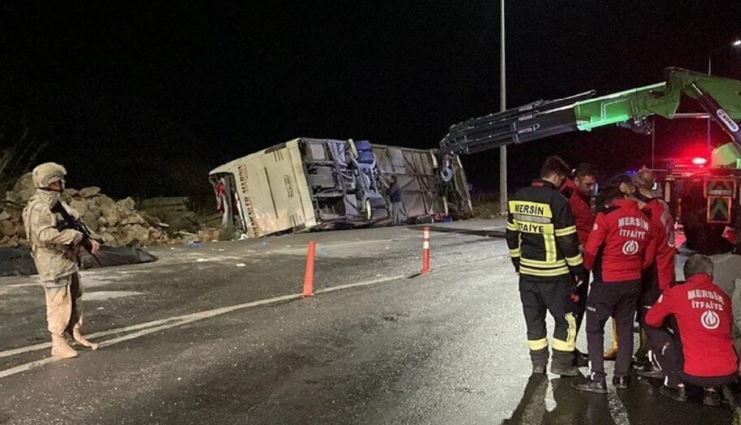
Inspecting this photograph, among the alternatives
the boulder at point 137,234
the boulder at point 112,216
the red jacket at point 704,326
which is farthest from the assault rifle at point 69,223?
the boulder at point 112,216

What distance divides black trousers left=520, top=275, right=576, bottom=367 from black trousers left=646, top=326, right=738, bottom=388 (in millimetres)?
623

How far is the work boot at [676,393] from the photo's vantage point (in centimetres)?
490

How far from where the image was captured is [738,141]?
890cm

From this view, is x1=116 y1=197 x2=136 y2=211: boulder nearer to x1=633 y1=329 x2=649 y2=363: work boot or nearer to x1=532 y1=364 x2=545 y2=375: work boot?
x1=532 y1=364 x2=545 y2=375: work boot

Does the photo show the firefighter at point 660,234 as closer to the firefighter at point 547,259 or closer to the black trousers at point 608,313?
the black trousers at point 608,313

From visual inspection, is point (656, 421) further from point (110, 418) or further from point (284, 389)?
point (110, 418)

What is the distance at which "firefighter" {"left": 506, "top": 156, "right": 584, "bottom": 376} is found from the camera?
5168 mm

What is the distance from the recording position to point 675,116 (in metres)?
10.7

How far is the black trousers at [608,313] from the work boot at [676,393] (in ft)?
1.17

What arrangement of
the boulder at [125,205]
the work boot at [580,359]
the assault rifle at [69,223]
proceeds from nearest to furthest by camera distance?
the work boot at [580,359]
the assault rifle at [69,223]
the boulder at [125,205]

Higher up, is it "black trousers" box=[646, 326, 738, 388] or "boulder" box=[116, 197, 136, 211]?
"boulder" box=[116, 197, 136, 211]

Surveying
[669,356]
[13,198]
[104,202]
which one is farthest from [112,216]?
[669,356]

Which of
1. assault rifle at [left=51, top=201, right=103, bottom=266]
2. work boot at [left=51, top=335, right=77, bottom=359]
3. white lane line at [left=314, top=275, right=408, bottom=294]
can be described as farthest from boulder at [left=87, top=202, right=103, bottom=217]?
work boot at [left=51, top=335, right=77, bottom=359]

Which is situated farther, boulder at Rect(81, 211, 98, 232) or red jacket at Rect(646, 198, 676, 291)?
boulder at Rect(81, 211, 98, 232)
